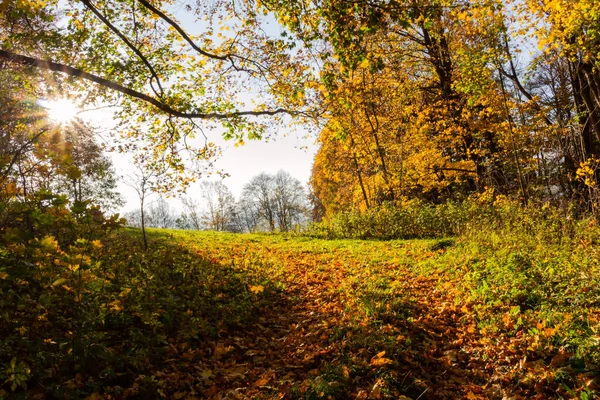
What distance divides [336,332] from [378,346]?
0.68 m

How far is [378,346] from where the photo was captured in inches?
171

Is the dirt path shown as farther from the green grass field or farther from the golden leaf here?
the golden leaf

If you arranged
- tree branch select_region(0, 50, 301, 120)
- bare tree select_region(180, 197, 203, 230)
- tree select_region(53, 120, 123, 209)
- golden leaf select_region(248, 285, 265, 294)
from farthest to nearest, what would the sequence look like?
bare tree select_region(180, 197, 203, 230), golden leaf select_region(248, 285, 265, 294), tree branch select_region(0, 50, 301, 120), tree select_region(53, 120, 123, 209)

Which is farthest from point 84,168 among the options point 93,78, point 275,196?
point 275,196

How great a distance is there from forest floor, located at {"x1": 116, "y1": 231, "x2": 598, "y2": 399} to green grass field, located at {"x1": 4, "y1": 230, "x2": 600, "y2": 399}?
0.02 m

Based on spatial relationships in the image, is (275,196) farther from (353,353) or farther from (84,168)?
(353,353)

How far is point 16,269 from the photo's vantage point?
3100 mm

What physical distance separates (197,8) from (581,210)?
34.4 ft

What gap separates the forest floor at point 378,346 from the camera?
3631 mm

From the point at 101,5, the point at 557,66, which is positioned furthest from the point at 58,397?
the point at 557,66

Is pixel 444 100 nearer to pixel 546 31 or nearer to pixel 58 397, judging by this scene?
pixel 546 31

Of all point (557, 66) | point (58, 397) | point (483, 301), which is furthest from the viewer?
point (557, 66)

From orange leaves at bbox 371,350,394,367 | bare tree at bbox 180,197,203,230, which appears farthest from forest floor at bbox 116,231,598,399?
bare tree at bbox 180,197,203,230

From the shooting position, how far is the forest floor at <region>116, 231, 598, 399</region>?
11.9ft
